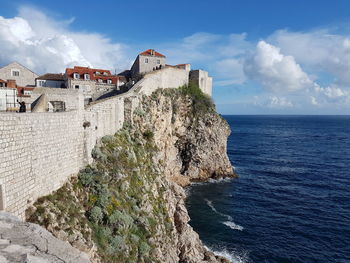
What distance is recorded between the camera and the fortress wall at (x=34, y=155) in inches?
A: 382

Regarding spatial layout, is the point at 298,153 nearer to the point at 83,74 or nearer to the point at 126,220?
the point at 83,74

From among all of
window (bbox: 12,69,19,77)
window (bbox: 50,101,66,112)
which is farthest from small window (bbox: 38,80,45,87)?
window (bbox: 50,101,66,112)

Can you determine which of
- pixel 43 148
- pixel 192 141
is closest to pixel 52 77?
pixel 192 141

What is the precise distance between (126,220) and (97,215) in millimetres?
2196

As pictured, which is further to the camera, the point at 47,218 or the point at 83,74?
the point at 83,74

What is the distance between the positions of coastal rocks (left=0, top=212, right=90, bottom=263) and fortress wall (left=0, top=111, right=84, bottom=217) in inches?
162

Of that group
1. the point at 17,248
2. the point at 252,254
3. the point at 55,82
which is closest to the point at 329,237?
the point at 252,254

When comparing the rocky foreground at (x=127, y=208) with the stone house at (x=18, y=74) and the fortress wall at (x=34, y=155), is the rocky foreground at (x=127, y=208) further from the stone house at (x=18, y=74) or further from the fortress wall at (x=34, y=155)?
the stone house at (x=18, y=74)

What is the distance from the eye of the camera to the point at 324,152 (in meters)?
67.8

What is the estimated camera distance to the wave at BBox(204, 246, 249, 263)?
76.2ft

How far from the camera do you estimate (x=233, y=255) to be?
78.7ft

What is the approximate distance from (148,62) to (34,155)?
37.3 metres

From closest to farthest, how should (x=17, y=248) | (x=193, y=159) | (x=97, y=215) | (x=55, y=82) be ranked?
Result: (x=17, y=248)
(x=97, y=215)
(x=55, y=82)
(x=193, y=159)

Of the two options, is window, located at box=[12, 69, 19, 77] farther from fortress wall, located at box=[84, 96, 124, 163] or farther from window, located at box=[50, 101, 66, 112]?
A: window, located at box=[50, 101, 66, 112]
